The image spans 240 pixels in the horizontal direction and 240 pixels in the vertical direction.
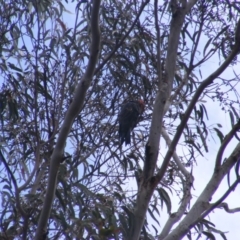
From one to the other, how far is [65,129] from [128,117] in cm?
79

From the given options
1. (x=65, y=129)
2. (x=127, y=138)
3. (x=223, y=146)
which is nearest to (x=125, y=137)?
(x=127, y=138)

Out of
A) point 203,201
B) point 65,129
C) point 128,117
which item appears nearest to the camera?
point 65,129

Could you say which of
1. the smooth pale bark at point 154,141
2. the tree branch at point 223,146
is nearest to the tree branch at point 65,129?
the smooth pale bark at point 154,141

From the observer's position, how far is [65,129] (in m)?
2.56

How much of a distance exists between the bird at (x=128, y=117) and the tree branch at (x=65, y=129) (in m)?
0.69

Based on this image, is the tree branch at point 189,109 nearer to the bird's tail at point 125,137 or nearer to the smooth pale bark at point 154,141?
the smooth pale bark at point 154,141

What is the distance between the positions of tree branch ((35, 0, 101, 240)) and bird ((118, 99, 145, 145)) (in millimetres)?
685

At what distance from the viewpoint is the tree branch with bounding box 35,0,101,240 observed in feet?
8.29

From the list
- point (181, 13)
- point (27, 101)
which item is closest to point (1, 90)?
point (27, 101)

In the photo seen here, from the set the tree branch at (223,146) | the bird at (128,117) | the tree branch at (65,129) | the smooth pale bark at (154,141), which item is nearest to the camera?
the tree branch at (65,129)

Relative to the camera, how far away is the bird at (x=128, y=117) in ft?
10.7

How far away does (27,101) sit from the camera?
3506 mm

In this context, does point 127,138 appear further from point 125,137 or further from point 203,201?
point 203,201

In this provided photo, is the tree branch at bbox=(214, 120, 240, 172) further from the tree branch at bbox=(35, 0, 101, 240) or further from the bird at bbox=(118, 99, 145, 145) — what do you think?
the tree branch at bbox=(35, 0, 101, 240)
